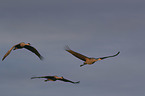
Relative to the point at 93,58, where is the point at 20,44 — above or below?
above

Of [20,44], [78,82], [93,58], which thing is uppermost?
[20,44]

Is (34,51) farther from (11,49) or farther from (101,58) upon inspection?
(101,58)

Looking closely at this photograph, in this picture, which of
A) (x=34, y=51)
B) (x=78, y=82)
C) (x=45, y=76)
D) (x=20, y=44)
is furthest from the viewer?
(x=34, y=51)

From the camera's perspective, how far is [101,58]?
45625 millimetres

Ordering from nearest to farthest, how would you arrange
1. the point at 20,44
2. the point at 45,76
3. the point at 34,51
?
1. the point at 45,76
2. the point at 20,44
3. the point at 34,51

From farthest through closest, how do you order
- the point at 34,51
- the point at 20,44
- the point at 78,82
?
the point at 34,51
the point at 20,44
the point at 78,82

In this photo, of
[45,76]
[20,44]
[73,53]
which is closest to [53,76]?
[45,76]

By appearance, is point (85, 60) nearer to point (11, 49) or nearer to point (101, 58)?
point (101, 58)

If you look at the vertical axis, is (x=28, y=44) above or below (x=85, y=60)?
above

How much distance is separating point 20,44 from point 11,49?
2000 mm

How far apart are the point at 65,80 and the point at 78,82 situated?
574 cm

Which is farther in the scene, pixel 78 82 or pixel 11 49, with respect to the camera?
pixel 11 49

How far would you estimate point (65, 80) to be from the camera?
162 feet

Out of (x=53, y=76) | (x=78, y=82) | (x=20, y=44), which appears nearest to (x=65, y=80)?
(x=53, y=76)
